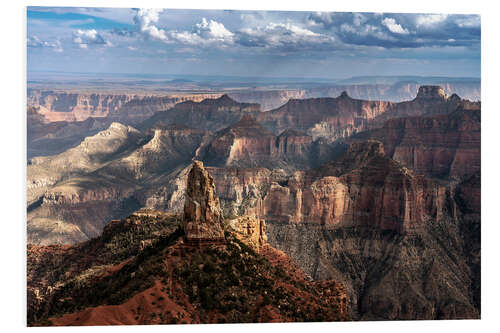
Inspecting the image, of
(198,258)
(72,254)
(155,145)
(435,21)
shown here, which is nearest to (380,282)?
(435,21)

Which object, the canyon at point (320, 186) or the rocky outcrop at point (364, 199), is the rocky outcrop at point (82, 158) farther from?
the rocky outcrop at point (364, 199)

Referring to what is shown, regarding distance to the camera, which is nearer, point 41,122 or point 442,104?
point 442,104

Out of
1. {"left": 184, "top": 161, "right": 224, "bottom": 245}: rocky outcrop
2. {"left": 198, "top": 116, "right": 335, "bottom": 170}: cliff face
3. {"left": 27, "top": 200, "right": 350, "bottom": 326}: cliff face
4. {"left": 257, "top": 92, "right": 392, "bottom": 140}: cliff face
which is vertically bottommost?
{"left": 27, "top": 200, "right": 350, "bottom": 326}: cliff face

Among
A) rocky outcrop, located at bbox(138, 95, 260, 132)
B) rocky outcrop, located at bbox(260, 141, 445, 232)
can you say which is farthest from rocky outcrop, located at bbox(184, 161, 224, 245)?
rocky outcrop, located at bbox(138, 95, 260, 132)

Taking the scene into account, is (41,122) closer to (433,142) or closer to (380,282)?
(433,142)

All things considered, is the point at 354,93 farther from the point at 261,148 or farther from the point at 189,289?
the point at 189,289

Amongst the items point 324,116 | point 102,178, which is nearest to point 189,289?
point 102,178

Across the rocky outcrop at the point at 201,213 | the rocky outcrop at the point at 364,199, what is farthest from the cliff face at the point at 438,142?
the rocky outcrop at the point at 201,213

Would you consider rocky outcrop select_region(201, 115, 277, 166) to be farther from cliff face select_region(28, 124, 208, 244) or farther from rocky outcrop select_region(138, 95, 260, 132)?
rocky outcrop select_region(138, 95, 260, 132)
